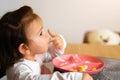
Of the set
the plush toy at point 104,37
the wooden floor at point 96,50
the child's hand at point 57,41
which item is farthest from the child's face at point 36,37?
the plush toy at point 104,37

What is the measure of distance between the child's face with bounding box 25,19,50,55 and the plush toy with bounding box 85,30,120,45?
1.00m

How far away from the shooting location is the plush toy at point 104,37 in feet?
5.81

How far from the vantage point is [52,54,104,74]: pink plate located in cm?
84

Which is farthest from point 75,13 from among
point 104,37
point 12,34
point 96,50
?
point 12,34

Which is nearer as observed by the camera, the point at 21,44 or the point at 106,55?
the point at 21,44

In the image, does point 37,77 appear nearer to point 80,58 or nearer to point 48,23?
point 80,58

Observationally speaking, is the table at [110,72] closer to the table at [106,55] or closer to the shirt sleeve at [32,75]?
the table at [106,55]

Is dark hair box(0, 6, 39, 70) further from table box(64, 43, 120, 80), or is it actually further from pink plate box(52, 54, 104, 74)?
table box(64, 43, 120, 80)

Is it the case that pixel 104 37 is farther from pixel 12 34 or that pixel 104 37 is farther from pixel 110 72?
pixel 12 34

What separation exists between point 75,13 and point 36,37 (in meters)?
1.20

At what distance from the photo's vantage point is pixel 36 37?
0.79 metres

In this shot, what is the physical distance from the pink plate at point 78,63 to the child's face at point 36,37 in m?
0.09

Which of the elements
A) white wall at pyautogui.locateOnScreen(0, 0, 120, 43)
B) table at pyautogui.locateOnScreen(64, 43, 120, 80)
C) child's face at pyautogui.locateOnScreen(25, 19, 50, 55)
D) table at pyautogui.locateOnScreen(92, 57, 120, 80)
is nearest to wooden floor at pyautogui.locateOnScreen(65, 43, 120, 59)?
table at pyautogui.locateOnScreen(64, 43, 120, 80)

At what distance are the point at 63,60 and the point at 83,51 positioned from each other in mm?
298
